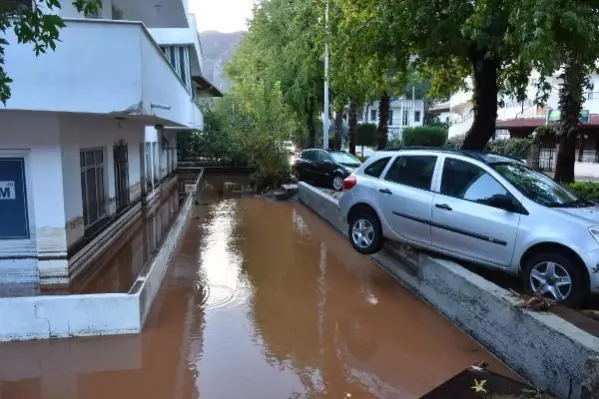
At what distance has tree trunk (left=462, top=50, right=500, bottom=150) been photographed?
944 cm

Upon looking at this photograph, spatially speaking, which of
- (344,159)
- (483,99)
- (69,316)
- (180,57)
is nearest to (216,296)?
(69,316)

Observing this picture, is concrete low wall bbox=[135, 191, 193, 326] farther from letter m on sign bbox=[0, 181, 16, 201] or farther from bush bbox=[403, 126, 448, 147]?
bush bbox=[403, 126, 448, 147]

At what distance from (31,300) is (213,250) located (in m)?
4.46

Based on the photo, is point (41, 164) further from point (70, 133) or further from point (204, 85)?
point (204, 85)

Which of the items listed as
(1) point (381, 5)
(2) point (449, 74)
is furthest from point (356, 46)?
(2) point (449, 74)

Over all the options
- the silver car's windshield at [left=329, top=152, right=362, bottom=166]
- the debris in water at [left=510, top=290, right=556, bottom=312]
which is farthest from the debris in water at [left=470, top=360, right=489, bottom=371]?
the silver car's windshield at [left=329, top=152, right=362, bottom=166]

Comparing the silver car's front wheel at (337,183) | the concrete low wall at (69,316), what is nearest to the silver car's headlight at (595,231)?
the concrete low wall at (69,316)

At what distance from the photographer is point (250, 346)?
5.41 m

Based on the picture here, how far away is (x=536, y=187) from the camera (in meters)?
6.17

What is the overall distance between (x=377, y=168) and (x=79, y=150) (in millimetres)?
4753

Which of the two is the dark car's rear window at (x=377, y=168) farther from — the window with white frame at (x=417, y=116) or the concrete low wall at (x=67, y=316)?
the window with white frame at (x=417, y=116)

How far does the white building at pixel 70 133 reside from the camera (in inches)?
232

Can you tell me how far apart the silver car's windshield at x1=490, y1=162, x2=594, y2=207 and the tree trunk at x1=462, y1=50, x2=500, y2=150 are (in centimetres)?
324

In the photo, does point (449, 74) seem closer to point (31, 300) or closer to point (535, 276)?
point (535, 276)
